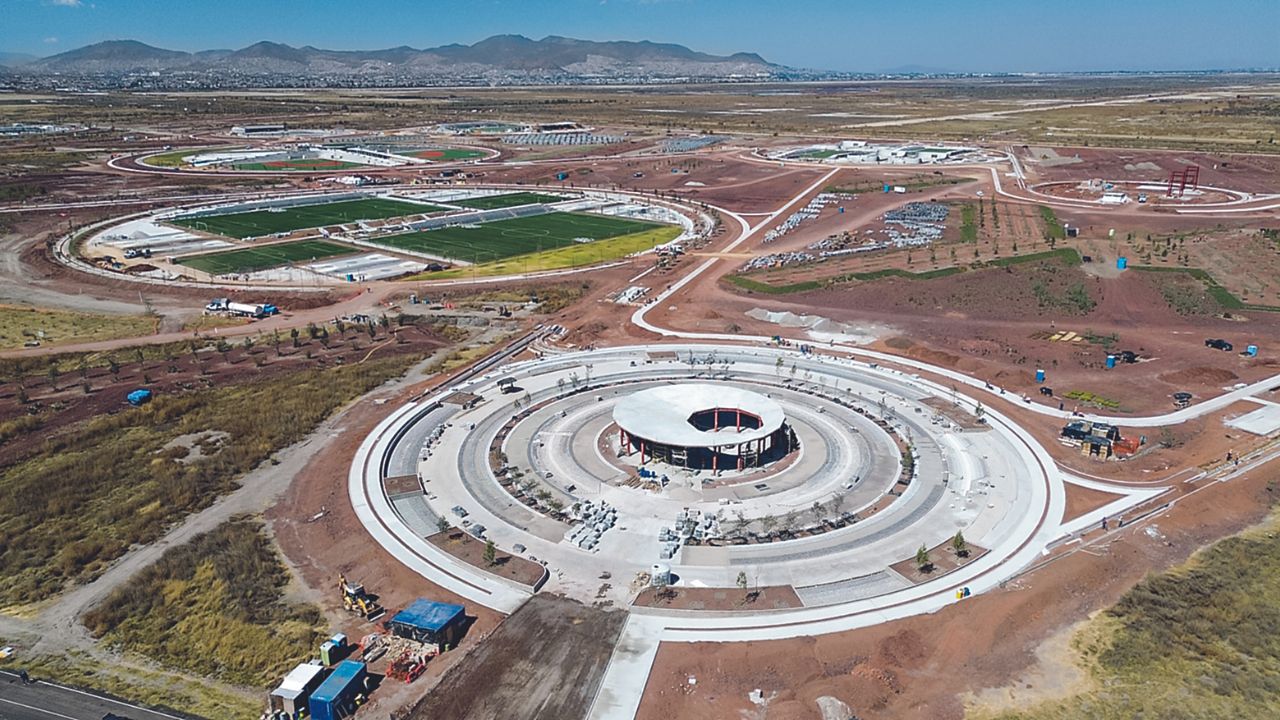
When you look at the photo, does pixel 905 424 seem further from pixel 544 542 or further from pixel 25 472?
pixel 25 472

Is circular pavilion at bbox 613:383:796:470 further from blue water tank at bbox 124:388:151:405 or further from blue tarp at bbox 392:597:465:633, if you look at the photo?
blue water tank at bbox 124:388:151:405

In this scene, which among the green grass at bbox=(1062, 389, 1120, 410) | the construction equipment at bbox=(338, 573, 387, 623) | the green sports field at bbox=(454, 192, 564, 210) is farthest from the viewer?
the green sports field at bbox=(454, 192, 564, 210)

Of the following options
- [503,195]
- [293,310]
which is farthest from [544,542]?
[503,195]

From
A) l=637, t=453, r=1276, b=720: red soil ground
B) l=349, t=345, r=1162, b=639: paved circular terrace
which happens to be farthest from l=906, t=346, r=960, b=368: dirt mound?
l=637, t=453, r=1276, b=720: red soil ground

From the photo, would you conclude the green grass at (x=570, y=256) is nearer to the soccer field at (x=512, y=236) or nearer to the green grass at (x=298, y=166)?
the soccer field at (x=512, y=236)

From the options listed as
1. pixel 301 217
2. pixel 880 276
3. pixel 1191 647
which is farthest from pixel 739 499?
pixel 301 217

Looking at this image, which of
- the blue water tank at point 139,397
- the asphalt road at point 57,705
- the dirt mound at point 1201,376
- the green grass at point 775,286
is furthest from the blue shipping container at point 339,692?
the green grass at point 775,286

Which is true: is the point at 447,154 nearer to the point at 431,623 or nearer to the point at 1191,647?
the point at 431,623
